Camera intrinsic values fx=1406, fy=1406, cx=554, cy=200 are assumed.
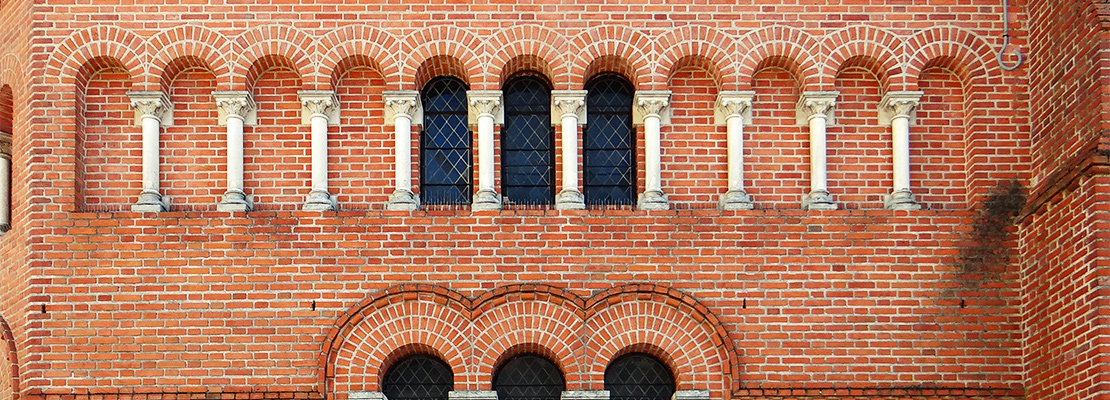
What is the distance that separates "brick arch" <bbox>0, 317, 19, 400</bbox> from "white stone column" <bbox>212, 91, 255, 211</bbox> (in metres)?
2.32

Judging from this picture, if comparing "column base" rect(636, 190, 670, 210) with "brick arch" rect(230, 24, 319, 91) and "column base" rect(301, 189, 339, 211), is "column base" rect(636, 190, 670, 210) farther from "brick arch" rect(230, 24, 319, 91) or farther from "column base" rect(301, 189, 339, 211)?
"brick arch" rect(230, 24, 319, 91)

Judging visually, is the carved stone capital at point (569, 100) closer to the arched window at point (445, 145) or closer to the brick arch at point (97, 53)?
the arched window at point (445, 145)

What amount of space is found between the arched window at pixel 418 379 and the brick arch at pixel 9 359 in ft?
11.4

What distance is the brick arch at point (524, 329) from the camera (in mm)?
13133

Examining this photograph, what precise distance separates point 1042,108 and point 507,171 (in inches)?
205

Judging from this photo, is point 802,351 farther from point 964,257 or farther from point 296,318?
point 296,318

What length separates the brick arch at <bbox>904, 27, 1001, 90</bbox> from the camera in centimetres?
1381

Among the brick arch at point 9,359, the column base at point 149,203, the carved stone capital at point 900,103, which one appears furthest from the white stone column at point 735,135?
the brick arch at point 9,359

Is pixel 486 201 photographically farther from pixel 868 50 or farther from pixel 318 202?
pixel 868 50

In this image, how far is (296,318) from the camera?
13133mm

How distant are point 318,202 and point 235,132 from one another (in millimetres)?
1098

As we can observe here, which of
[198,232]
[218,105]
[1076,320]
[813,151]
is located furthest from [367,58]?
[1076,320]

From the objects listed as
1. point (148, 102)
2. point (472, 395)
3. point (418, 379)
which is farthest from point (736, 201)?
point (148, 102)

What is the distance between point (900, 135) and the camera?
1372cm
